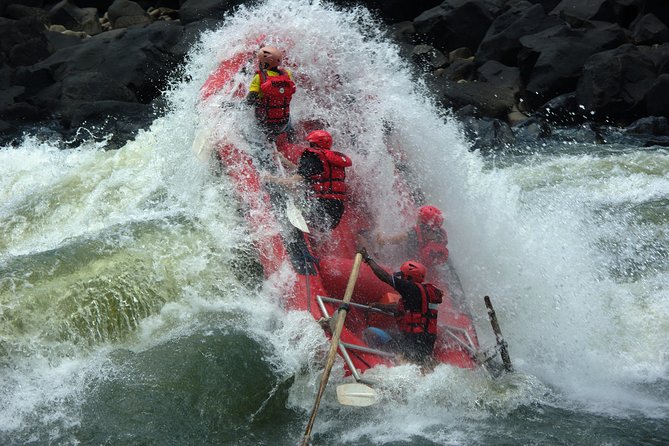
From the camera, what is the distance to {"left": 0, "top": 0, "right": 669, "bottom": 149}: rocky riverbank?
33.2 feet

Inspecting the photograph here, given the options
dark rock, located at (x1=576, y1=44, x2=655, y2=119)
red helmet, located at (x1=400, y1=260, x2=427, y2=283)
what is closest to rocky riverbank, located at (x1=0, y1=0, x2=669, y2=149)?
dark rock, located at (x1=576, y1=44, x2=655, y2=119)

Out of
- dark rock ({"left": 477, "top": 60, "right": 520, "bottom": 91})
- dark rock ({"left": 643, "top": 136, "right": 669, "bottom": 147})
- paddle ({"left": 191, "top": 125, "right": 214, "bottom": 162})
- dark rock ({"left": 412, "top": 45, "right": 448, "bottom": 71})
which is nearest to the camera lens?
paddle ({"left": 191, "top": 125, "right": 214, "bottom": 162})

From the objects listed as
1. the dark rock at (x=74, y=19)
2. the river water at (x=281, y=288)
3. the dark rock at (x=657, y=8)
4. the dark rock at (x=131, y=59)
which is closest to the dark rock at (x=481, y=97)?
the river water at (x=281, y=288)

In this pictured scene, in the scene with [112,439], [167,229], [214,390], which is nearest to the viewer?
[112,439]

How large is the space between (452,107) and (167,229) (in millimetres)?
5954

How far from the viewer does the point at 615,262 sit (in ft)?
20.3

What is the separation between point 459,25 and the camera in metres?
12.9

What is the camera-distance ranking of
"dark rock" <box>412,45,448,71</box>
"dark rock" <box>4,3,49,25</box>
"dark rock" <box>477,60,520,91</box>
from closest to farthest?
"dark rock" <box>477,60,520,91</box> → "dark rock" <box>412,45,448,71</box> → "dark rock" <box>4,3,49,25</box>

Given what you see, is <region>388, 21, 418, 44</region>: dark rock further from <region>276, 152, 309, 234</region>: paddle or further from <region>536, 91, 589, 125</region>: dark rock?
<region>276, 152, 309, 234</region>: paddle

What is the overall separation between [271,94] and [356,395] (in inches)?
114

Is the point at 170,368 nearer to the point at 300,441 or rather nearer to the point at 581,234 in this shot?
the point at 300,441

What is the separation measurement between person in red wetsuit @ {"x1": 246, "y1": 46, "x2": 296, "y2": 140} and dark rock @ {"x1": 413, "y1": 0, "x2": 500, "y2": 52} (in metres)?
7.23

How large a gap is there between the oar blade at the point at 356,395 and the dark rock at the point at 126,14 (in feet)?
40.3

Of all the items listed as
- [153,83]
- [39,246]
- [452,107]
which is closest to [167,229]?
[39,246]
